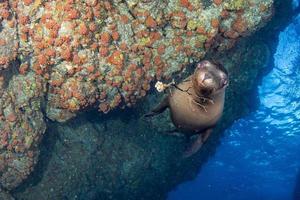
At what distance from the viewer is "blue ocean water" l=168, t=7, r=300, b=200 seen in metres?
12.4

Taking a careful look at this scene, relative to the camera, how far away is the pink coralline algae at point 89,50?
620 cm

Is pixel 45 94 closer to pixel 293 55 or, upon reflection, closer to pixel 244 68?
pixel 244 68

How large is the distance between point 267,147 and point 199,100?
19.0 metres

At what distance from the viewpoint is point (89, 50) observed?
634 centimetres

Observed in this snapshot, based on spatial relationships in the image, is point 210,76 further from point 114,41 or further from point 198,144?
point 114,41

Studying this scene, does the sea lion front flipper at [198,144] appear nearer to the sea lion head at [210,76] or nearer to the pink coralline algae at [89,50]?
the sea lion head at [210,76]

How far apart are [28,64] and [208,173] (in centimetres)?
2454

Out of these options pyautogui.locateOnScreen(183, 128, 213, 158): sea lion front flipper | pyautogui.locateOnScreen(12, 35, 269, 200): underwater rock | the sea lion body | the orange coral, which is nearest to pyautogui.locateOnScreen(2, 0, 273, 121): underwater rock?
the orange coral

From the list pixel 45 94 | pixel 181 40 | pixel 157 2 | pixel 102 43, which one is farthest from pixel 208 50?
pixel 45 94

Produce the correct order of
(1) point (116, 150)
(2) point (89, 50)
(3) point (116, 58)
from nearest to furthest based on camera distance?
1. (2) point (89, 50)
2. (3) point (116, 58)
3. (1) point (116, 150)

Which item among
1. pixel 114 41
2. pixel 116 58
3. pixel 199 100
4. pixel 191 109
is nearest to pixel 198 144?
pixel 191 109

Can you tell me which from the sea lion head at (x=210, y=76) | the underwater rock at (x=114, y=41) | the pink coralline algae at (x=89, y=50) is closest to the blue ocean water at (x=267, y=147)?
the underwater rock at (x=114, y=41)

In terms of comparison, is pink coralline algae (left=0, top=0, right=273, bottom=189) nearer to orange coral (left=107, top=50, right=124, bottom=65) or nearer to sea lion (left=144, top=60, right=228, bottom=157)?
orange coral (left=107, top=50, right=124, bottom=65)

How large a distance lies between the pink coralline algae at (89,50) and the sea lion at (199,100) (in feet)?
6.33
